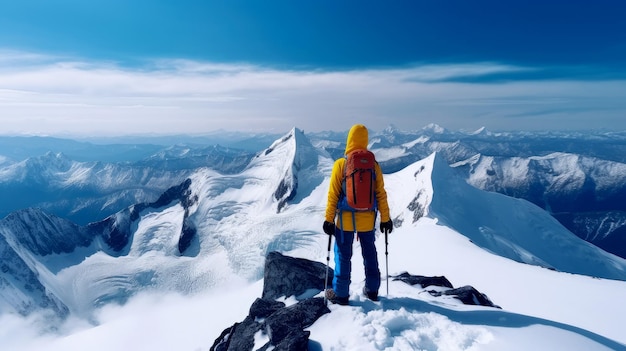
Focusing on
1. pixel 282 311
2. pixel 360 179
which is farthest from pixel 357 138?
pixel 282 311

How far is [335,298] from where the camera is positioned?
11.1 m

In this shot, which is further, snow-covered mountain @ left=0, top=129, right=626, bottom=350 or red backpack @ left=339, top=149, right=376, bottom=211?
red backpack @ left=339, top=149, right=376, bottom=211

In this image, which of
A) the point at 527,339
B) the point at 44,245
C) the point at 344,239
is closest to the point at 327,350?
the point at 344,239

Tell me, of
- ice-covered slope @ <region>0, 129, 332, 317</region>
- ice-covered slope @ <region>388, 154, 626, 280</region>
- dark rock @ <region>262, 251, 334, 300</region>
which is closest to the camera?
dark rock @ <region>262, 251, 334, 300</region>

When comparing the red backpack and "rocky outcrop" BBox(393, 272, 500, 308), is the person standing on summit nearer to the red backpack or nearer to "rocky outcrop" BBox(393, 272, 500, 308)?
the red backpack

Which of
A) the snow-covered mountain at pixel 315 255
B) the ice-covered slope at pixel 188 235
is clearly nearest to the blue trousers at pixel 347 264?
the snow-covered mountain at pixel 315 255

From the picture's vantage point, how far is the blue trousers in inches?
427

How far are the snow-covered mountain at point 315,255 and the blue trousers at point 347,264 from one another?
24.9 inches

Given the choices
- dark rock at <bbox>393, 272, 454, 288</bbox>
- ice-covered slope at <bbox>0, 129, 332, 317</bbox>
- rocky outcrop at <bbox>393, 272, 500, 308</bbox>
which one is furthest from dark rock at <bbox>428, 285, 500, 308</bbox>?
ice-covered slope at <bbox>0, 129, 332, 317</bbox>

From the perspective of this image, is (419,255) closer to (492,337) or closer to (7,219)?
(492,337)

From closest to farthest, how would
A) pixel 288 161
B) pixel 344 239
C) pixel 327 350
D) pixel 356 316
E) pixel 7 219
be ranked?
pixel 327 350
pixel 356 316
pixel 344 239
pixel 288 161
pixel 7 219

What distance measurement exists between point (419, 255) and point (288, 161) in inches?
3868

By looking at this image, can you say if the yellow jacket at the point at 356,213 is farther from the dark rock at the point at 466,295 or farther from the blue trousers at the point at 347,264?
the dark rock at the point at 466,295

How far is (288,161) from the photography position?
131 metres
